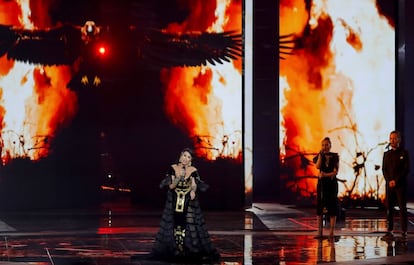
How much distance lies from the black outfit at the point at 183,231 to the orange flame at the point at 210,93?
26.9 ft

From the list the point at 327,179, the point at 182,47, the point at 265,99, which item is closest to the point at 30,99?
the point at 182,47

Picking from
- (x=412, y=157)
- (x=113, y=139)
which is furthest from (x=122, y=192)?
(x=412, y=157)

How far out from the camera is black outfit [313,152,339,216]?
43.9 feet

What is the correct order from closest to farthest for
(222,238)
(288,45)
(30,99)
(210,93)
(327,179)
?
(327,179)
(222,238)
(30,99)
(210,93)
(288,45)

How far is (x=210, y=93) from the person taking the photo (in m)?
19.2

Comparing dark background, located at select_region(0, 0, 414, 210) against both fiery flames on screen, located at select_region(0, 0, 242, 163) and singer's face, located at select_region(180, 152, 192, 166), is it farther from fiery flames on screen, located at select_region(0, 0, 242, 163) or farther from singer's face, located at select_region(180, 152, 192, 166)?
singer's face, located at select_region(180, 152, 192, 166)

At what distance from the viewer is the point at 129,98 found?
63.7ft

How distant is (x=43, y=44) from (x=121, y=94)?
213 cm

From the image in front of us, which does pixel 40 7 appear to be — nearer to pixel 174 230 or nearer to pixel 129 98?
pixel 129 98

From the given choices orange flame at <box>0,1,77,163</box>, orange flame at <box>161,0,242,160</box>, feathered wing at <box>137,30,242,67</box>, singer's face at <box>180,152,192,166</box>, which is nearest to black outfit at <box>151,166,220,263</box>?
singer's face at <box>180,152,192,166</box>

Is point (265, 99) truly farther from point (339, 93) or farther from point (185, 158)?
point (185, 158)

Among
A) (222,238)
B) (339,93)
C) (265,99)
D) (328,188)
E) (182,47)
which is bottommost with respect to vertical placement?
(222,238)

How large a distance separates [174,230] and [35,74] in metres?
9.36

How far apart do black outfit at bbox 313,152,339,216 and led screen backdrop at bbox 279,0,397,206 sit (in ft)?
19.7
